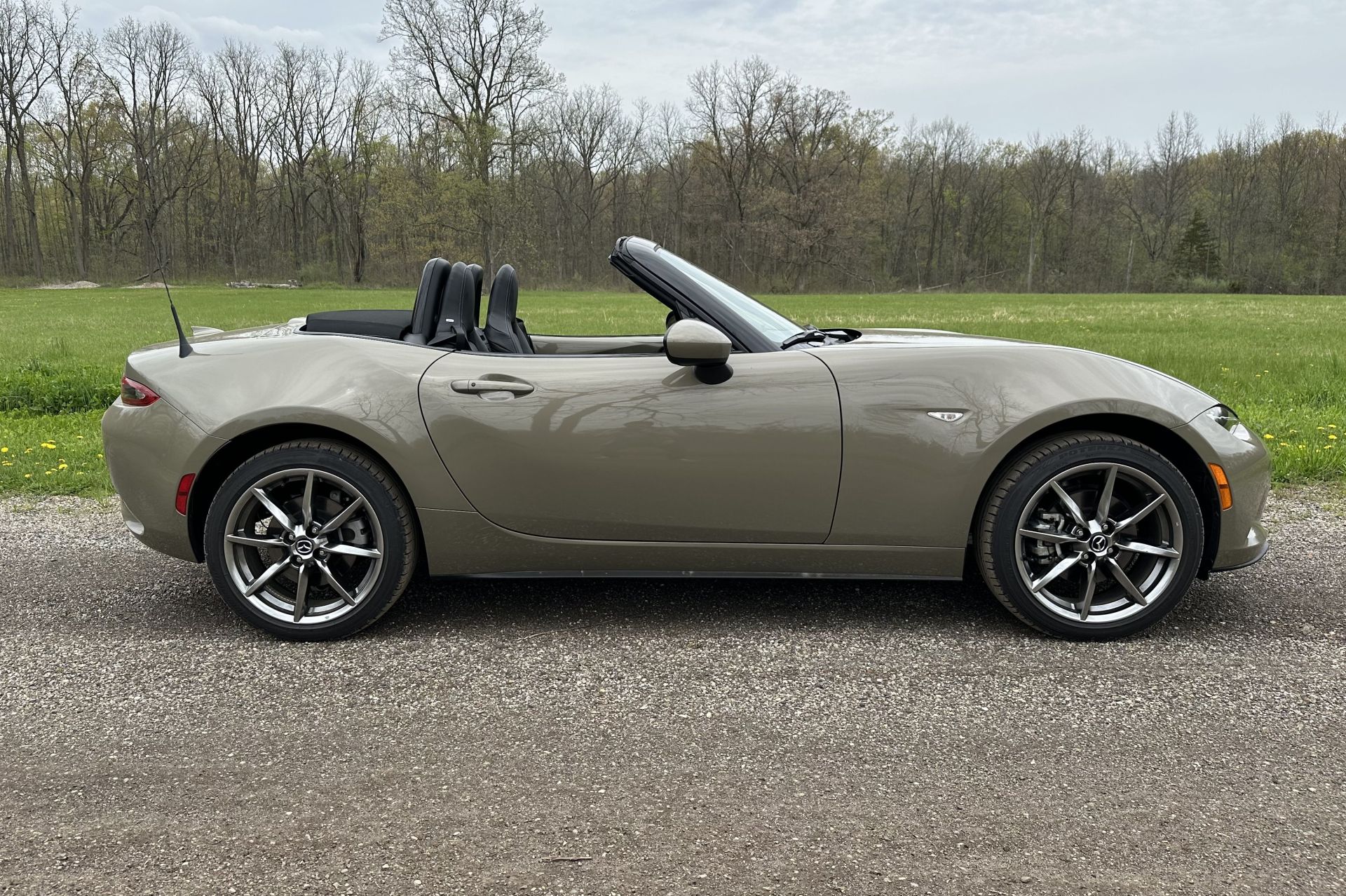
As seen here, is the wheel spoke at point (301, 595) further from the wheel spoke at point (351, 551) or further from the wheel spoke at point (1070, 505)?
the wheel spoke at point (1070, 505)

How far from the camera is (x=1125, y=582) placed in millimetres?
3057

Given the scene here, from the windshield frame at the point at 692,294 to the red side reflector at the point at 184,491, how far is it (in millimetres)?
1671

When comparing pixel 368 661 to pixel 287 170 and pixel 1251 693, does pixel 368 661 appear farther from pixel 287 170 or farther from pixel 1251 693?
pixel 287 170

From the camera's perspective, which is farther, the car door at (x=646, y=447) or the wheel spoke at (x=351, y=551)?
the wheel spoke at (x=351, y=551)

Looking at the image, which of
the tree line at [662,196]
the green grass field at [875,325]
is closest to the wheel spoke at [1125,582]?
the green grass field at [875,325]

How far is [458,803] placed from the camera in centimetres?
218

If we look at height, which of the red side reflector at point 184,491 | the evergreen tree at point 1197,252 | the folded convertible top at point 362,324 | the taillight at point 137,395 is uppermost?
the evergreen tree at point 1197,252

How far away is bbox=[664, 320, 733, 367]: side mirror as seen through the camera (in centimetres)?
298

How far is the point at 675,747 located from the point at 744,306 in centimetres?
171

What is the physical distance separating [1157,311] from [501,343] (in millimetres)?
28884

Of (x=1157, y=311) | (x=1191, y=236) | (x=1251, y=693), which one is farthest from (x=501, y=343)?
(x=1191, y=236)

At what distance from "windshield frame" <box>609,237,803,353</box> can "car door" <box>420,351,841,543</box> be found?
0.50 feet

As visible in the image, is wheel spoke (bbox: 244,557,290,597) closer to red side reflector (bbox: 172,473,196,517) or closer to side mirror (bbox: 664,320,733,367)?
red side reflector (bbox: 172,473,196,517)

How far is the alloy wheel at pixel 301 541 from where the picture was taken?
10.3 feet
